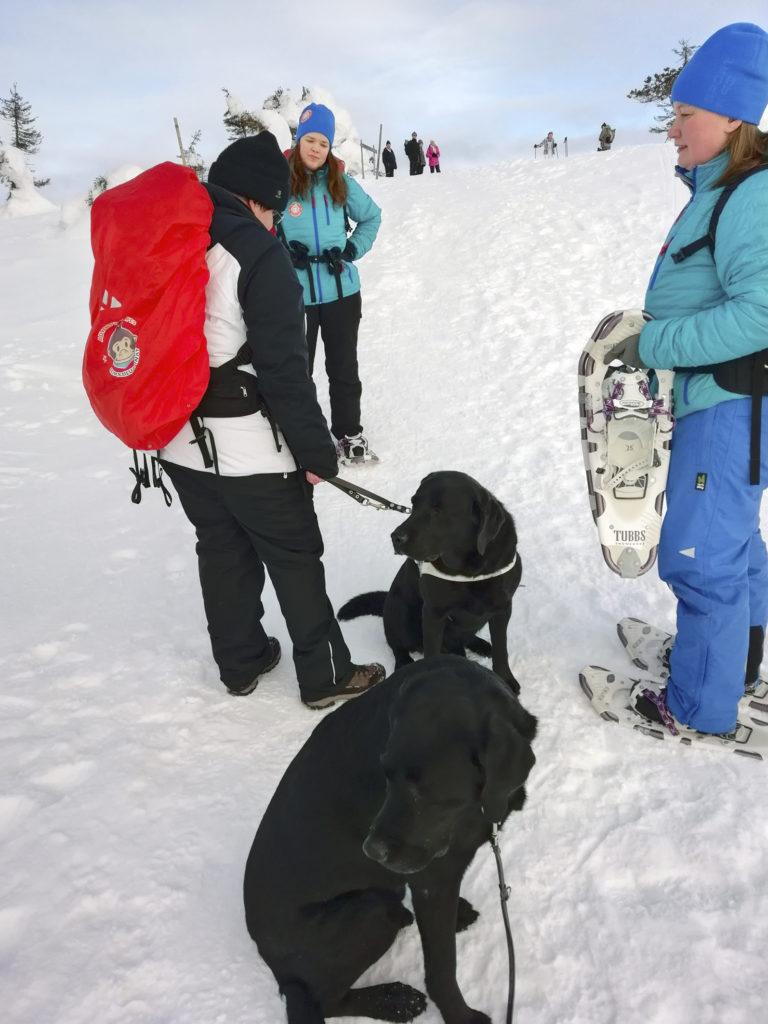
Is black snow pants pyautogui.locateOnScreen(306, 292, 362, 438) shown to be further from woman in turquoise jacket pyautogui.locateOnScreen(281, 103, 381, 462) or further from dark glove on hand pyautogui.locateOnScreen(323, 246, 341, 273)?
dark glove on hand pyautogui.locateOnScreen(323, 246, 341, 273)

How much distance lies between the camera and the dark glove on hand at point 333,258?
4.66 metres

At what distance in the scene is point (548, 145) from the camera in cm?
2355

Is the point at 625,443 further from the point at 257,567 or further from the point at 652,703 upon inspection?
the point at 257,567

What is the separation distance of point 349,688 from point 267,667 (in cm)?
46

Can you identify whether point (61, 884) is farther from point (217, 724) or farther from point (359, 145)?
point (359, 145)

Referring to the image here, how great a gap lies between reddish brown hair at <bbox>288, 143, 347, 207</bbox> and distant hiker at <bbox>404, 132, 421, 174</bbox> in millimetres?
17828

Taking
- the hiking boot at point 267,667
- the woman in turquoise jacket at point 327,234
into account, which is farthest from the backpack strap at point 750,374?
the woman in turquoise jacket at point 327,234

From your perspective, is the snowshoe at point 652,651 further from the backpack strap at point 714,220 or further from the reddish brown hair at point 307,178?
the reddish brown hair at point 307,178

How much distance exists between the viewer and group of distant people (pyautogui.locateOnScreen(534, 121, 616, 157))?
2075 cm

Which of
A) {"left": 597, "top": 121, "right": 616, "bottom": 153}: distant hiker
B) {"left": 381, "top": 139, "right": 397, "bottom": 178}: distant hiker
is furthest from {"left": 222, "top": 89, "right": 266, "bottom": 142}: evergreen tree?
{"left": 597, "top": 121, "right": 616, "bottom": 153}: distant hiker

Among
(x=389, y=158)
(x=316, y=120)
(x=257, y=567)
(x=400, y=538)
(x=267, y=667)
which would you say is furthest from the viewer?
(x=389, y=158)

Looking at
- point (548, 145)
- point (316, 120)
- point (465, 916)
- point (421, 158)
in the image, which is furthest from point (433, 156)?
point (465, 916)

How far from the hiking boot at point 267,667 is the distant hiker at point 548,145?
25.3 meters

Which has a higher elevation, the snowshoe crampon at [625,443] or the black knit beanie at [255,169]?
the black knit beanie at [255,169]
